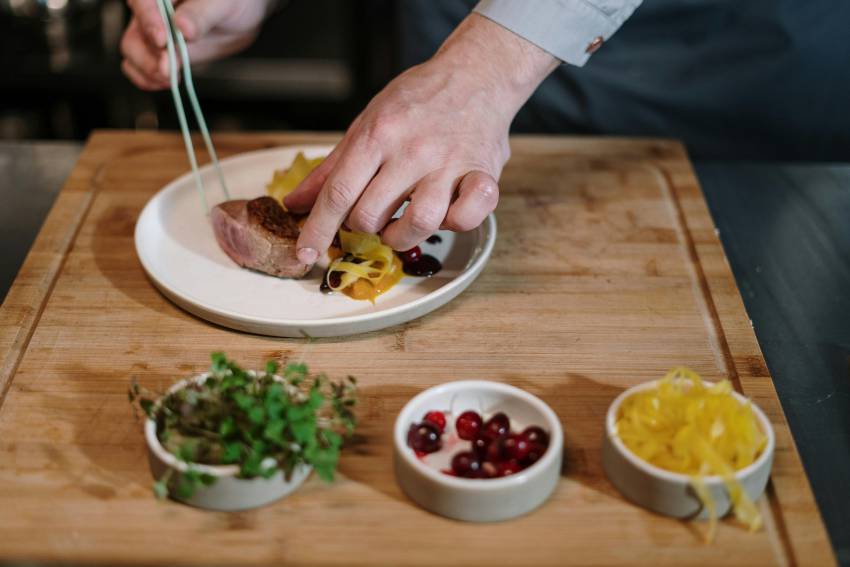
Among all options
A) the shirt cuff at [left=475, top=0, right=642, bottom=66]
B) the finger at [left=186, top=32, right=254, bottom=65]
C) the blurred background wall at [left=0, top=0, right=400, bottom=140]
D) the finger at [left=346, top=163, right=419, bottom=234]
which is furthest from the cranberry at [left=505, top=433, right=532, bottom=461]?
the blurred background wall at [left=0, top=0, right=400, bottom=140]

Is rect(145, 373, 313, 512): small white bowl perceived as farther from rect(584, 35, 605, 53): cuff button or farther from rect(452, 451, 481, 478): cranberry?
rect(584, 35, 605, 53): cuff button

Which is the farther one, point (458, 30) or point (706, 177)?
point (706, 177)

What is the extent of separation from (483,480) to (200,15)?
1.35 metres

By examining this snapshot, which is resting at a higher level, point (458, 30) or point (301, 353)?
point (458, 30)

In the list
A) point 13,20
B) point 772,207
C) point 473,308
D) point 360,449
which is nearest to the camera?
point 360,449

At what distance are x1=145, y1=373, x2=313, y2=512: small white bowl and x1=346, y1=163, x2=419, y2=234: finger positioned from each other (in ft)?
1.65

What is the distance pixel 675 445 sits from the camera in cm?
137

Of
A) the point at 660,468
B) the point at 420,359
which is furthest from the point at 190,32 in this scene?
the point at 660,468

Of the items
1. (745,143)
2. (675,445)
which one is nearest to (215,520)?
(675,445)

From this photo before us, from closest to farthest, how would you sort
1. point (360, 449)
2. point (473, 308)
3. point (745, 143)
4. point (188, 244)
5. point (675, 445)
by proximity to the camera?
point (675, 445) < point (360, 449) < point (473, 308) < point (188, 244) < point (745, 143)

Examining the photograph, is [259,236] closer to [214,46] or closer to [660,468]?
[214,46]

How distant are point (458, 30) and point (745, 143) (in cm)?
106

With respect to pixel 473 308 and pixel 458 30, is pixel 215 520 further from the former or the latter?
pixel 458 30

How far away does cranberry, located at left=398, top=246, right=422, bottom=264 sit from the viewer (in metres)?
1.92
